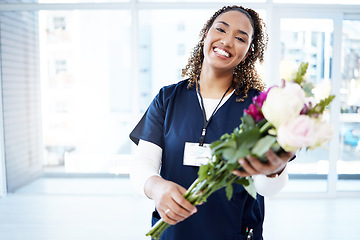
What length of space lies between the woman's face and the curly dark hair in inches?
2.5

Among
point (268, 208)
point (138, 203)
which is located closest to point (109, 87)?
point (138, 203)

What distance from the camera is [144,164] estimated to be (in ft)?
3.26

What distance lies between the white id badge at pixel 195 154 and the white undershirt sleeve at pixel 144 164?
108 mm

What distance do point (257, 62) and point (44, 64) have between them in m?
3.47

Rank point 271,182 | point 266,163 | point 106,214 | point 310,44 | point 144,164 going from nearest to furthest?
point 266,163, point 271,182, point 144,164, point 106,214, point 310,44

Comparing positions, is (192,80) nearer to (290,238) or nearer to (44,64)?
(290,238)

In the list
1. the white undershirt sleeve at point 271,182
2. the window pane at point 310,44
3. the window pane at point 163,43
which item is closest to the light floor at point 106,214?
the window pane at point 310,44

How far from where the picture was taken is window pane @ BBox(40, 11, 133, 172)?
12.5 feet

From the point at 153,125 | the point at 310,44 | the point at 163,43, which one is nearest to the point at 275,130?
the point at 153,125

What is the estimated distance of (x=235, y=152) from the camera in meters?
0.62

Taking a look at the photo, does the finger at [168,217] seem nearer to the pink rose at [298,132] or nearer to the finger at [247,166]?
the finger at [247,166]

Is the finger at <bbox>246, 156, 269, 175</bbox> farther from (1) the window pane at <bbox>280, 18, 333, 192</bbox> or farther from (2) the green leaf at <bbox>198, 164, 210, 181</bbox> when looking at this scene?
(1) the window pane at <bbox>280, 18, 333, 192</bbox>

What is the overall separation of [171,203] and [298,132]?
0.39 metres

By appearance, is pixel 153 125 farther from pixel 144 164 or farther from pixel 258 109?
pixel 258 109
